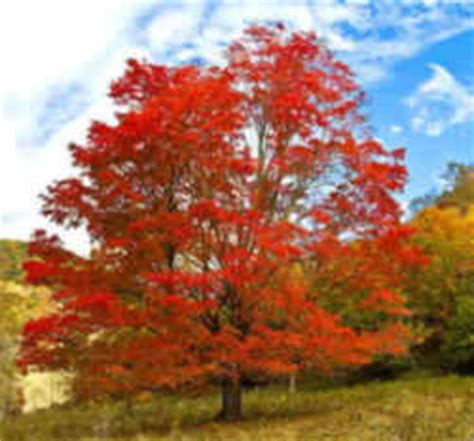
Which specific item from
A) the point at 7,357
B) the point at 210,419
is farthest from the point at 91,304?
the point at 7,357

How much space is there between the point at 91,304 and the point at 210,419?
717cm

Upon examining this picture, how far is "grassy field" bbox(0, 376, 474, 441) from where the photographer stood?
17422 mm

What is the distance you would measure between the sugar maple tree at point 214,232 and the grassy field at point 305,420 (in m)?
1.61

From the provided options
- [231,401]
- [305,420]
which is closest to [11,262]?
[231,401]

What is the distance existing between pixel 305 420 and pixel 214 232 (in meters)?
6.14

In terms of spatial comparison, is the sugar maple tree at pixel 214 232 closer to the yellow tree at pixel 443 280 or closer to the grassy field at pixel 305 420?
the grassy field at pixel 305 420

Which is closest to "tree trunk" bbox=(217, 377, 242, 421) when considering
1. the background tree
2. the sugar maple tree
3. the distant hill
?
the sugar maple tree

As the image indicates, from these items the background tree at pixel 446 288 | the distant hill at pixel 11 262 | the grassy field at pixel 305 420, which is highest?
the distant hill at pixel 11 262

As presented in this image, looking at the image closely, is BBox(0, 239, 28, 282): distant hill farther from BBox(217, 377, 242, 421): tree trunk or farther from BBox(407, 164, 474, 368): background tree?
BBox(217, 377, 242, 421): tree trunk

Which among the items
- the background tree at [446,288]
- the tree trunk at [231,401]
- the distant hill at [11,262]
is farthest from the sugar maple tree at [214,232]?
the distant hill at [11,262]

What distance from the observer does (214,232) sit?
20500mm

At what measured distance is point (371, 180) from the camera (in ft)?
70.4

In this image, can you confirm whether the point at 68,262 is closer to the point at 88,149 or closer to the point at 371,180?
the point at 88,149

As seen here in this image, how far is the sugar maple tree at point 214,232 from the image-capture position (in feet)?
62.6
